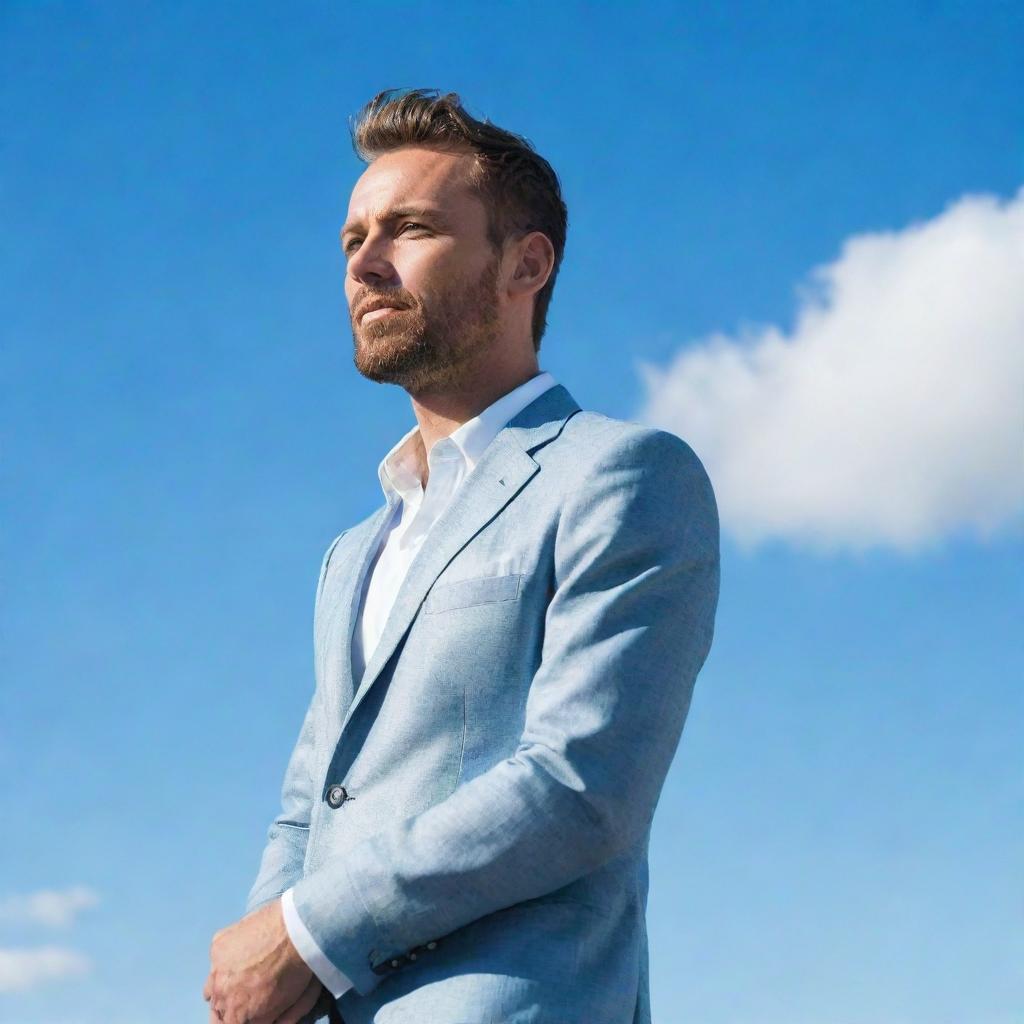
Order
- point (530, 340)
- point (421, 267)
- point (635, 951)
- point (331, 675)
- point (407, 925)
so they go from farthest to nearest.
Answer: point (530, 340)
point (421, 267)
point (331, 675)
point (635, 951)
point (407, 925)

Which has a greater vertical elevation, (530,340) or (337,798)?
(530,340)

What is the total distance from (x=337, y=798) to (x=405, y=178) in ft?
6.37

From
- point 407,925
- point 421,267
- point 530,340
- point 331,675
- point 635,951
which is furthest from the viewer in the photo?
point 530,340

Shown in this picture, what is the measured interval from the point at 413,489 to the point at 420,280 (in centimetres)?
64

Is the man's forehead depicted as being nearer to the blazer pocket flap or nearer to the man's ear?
the man's ear

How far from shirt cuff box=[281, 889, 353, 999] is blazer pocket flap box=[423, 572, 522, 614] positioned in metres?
0.79

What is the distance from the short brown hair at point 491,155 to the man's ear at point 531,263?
0.04 m

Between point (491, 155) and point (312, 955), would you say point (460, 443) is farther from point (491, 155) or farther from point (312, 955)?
point (312, 955)

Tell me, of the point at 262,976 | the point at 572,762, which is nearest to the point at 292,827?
the point at 262,976

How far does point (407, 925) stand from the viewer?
2967 millimetres

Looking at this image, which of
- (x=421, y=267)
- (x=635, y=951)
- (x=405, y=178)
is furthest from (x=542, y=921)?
(x=405, y=178)

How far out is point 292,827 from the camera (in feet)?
13.3

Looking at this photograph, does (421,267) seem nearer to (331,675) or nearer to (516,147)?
(516,147)

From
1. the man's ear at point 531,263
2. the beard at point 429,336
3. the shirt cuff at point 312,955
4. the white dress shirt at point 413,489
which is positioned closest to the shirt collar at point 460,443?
the white dress shirt at point 413,489
